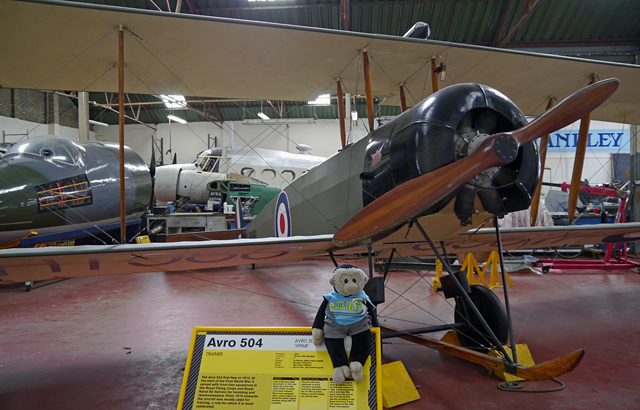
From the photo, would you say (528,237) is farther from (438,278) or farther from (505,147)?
(505,147)

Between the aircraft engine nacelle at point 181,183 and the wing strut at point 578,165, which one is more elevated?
the aircraft engine nacelle at point 181,183

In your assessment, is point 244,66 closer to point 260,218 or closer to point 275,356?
point 260,218

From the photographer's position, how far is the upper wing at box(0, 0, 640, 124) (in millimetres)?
3383

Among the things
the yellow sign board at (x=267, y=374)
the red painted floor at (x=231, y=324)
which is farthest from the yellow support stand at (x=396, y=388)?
the yellow sign board at (x=267, y=374)

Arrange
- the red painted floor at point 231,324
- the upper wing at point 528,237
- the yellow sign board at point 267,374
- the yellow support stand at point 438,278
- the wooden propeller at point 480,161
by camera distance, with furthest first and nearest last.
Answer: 1. the yellow support stand at point 438,278
2. the upper wing at point 528,237
3. the red painted floor at point 231,324
4. the wooden propeller at point 480,161
5. the yellow sign board at point 267,374

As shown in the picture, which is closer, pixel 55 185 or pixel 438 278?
pixel 438 278

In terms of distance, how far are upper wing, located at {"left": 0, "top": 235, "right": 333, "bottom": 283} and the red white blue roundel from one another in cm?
147

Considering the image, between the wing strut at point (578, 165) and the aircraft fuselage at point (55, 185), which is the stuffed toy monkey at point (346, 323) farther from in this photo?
the aircraft fuselage at point (55, 185)

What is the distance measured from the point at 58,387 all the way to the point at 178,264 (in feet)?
3.88

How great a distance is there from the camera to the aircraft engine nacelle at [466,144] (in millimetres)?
2139

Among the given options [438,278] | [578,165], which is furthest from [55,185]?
[578,165]

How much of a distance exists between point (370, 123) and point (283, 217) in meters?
2.07

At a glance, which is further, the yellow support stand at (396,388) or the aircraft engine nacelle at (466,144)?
the yellow support stand at (396,388)

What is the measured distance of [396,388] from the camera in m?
2.45
